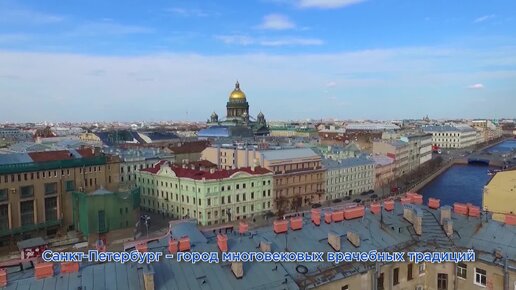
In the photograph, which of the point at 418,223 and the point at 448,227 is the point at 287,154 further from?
the point at 448,227

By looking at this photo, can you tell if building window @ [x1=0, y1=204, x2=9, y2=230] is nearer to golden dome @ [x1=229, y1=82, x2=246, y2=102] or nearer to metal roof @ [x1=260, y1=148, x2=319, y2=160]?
metal roof @ [x1=260, y1=148, x2=319, y2=160]

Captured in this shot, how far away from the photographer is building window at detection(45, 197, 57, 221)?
46.5m

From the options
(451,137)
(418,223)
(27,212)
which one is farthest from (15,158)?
(451,137)

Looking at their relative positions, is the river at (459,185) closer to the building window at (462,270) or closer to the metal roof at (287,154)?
the metal roof at (287,154)

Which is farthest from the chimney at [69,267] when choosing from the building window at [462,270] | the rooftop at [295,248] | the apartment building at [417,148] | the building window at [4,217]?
the apartment building at [417,148]

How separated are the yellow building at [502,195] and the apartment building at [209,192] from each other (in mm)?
28432

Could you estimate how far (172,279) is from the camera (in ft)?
48.3

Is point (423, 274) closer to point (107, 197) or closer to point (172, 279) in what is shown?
point (172, 279)

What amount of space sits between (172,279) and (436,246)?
11.3 meters

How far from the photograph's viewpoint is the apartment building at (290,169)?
58625mm

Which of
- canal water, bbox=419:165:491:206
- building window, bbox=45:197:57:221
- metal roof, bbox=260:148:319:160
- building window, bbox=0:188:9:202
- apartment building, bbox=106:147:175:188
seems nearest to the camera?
building window, bbox=0:188:9:202

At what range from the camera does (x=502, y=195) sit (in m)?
30.8

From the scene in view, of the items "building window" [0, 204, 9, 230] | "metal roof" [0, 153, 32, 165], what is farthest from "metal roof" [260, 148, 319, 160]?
"building window" [0, 204, 9, 230]

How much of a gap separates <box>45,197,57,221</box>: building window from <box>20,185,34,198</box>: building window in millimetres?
1792
